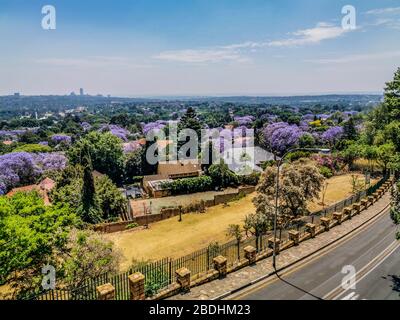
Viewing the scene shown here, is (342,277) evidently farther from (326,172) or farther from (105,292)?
(326,172)

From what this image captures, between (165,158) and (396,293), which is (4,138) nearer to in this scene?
(165,158)

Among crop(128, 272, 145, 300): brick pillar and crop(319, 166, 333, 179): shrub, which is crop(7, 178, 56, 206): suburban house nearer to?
crop(128, 272, 145, 300): brick pillar

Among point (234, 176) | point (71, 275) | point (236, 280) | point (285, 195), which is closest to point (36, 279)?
point (71, 275)

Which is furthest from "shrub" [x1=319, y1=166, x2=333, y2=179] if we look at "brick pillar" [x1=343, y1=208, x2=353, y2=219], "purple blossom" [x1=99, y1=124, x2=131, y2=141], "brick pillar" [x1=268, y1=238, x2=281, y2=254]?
"purple blossom" [x1=99, y1=124, x2=131, y2=141]

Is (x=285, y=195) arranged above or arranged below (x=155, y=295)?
above

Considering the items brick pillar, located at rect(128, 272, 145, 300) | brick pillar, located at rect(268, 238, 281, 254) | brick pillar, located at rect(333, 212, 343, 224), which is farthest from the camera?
brick pillar, located at rect(333, 212, 343, 224)

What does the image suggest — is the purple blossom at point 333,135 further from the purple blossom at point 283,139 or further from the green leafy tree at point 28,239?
the green leafy tree at point 28,239
